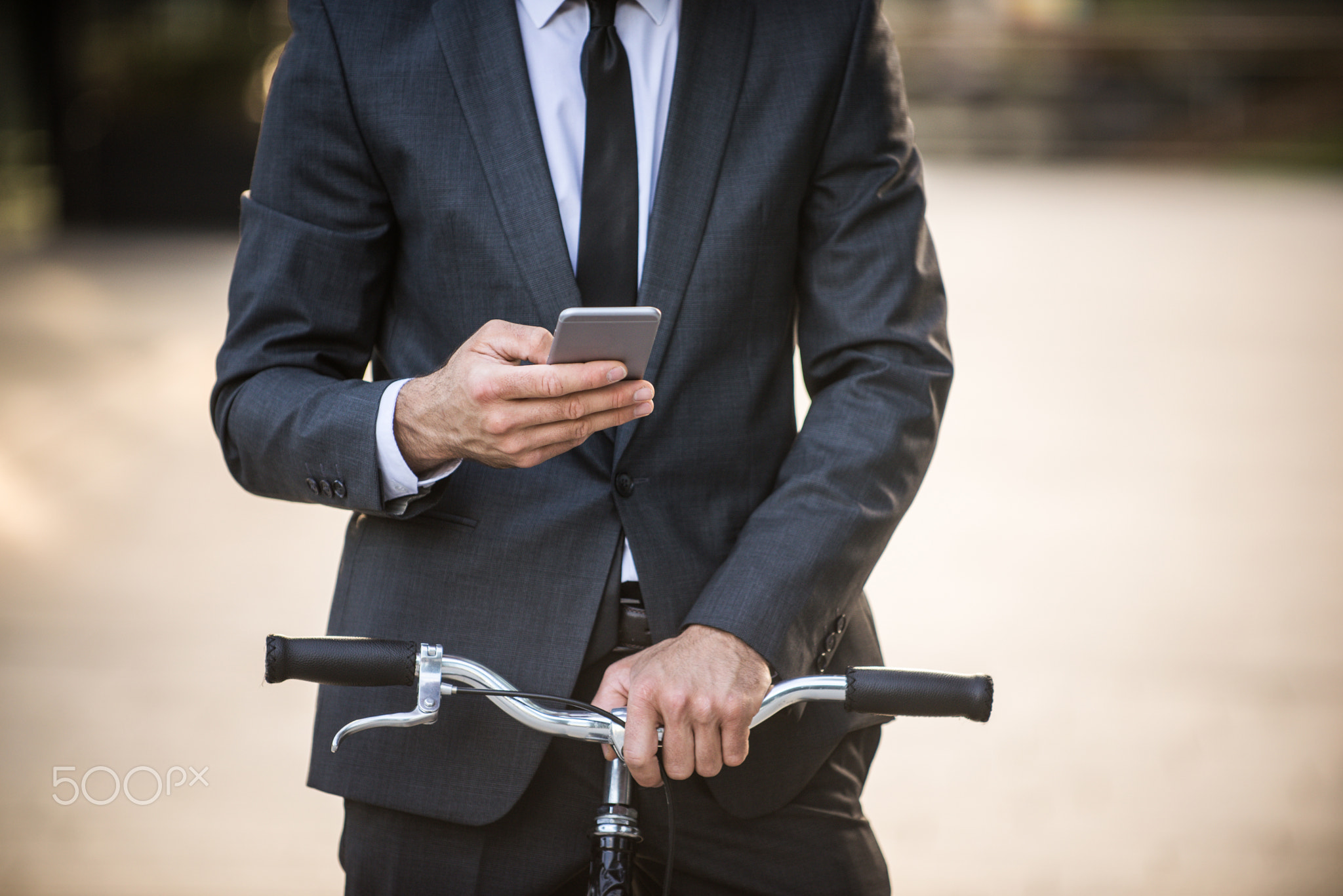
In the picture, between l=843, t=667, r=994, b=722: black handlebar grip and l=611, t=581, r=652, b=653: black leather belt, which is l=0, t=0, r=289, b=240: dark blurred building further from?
l=843, t=667, r=994, b=722: black handlebar grip

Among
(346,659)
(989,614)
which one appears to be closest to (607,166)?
(346,659)

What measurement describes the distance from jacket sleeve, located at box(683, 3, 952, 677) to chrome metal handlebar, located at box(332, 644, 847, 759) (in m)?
0.09

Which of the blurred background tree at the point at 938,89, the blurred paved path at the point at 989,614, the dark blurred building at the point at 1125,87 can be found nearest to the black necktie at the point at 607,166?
the blurred paved path at the point at 989,614

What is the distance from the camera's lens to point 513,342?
137 centimetres

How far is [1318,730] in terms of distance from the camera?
13.4ft

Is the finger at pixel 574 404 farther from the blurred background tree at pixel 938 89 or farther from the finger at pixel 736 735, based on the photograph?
the blurred background tree at pixel 938 89

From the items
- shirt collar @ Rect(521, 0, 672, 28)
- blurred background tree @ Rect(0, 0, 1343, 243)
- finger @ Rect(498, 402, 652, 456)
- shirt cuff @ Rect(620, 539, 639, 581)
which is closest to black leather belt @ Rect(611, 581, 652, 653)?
shirt cuff @ Rect(620, 539, 639, 581)

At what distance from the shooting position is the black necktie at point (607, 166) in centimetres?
162

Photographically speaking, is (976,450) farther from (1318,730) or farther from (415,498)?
(415,498)

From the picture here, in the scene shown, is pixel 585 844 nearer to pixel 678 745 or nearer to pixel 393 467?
pixel 678 745

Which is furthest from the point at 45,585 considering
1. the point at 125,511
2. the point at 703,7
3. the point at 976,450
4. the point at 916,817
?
the point at 976,450

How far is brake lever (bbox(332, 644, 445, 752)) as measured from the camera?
133 centimetres

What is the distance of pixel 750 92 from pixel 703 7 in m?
0.13

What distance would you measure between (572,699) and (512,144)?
2.32 ft
